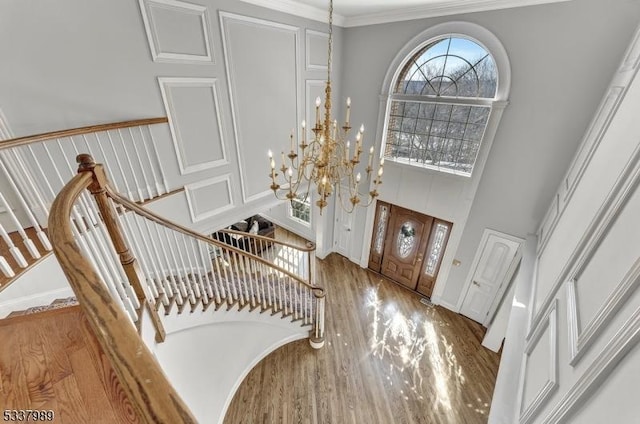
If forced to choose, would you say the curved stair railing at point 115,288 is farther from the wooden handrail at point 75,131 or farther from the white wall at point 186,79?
the white wall at point 186,79

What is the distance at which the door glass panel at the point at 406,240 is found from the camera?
4.86m

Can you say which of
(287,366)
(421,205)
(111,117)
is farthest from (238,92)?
(287,366)

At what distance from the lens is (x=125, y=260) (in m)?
1.54

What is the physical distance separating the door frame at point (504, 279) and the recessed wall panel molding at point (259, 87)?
3.61 m

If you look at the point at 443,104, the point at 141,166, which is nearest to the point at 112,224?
the point at 141,166

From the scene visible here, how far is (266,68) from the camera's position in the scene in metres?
3.58

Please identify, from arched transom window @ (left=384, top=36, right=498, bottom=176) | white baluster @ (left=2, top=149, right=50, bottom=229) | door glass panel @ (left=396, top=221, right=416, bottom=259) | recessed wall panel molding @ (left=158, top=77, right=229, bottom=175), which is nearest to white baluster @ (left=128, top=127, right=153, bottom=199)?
recessed wall panel molding @ (left=158, top=77, right=229, bottom=175)

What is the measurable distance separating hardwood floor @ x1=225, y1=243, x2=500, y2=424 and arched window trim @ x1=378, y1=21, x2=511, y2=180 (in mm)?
2746

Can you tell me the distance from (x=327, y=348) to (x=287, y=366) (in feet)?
2.25

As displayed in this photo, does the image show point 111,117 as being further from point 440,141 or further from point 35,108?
point 440,141

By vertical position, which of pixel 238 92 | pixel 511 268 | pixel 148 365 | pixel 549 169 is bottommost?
pixel 511 268

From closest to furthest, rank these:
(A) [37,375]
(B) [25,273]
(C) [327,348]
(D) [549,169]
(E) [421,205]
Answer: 1. (A) [37,375]
2. (B) [25,273]
3. (D) [549,169]
4. (C) [327,348]
5. (E) [421,205]

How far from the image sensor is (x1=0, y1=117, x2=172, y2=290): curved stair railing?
1775 millimetres

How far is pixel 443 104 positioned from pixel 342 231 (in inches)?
131
